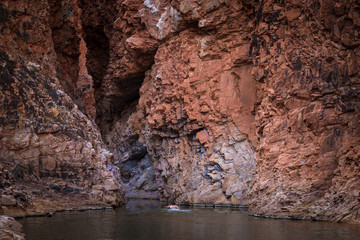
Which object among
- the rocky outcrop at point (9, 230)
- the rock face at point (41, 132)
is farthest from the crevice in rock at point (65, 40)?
the rocky outcrop at point (9, 230)

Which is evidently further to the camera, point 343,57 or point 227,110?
point 227,110

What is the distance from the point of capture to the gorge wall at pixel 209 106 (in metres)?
18.8

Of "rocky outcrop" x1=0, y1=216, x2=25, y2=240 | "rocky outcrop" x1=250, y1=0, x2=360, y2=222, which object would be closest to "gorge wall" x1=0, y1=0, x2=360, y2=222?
"rocky outcrop" x1=250, y1=0, x2=360, y2=222

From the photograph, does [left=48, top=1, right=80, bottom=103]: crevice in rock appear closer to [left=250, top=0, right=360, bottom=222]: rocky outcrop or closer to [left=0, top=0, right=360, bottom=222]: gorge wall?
[left=0, top=0, right=360, bottom=222]: gorge wall

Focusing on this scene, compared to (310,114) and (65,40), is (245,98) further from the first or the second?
(65,40)

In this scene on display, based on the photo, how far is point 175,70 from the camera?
107 feet

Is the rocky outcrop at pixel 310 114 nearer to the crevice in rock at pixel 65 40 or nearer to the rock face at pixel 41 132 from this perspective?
the rock face at pixel 41 132

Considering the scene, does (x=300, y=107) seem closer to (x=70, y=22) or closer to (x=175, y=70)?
(x=175, y=70)

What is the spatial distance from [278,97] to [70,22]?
27.2 metres

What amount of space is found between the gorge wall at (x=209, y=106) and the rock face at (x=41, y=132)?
78 mm

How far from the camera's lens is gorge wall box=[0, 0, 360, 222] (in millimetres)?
18797

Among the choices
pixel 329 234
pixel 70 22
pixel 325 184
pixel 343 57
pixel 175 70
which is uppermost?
pixel 70 22

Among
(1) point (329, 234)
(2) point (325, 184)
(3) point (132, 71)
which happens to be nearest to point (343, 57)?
(2) point (325, 184)

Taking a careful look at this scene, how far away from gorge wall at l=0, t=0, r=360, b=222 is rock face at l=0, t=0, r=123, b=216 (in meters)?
0.08
